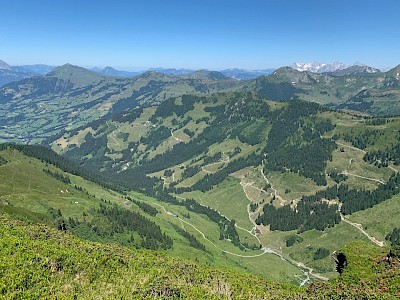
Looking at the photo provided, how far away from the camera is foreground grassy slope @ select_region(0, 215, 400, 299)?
7594 cm

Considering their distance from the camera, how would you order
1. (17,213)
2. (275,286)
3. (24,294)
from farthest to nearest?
(17,213) < (275,286) < (24,294)

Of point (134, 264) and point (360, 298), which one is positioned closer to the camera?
point (360, 298)

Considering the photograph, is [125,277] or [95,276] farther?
[125,277]

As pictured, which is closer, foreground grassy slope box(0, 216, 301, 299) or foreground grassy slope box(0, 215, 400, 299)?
foreground grassy slope box(0, 216, 301, 299)

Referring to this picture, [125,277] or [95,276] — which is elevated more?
[95,276]

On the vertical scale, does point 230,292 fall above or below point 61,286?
below

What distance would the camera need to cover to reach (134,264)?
3939 inches

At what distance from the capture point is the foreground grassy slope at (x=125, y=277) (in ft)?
249

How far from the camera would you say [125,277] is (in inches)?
3519

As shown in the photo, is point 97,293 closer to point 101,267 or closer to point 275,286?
point 101,267

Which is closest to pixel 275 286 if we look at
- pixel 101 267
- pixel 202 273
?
pixel 202 273

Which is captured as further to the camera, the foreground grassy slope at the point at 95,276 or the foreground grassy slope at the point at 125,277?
the foreground grassy slope at the point at 125,277

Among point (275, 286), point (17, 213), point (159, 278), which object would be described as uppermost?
point (159, 278)

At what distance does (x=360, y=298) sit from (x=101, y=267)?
62.6 metres
